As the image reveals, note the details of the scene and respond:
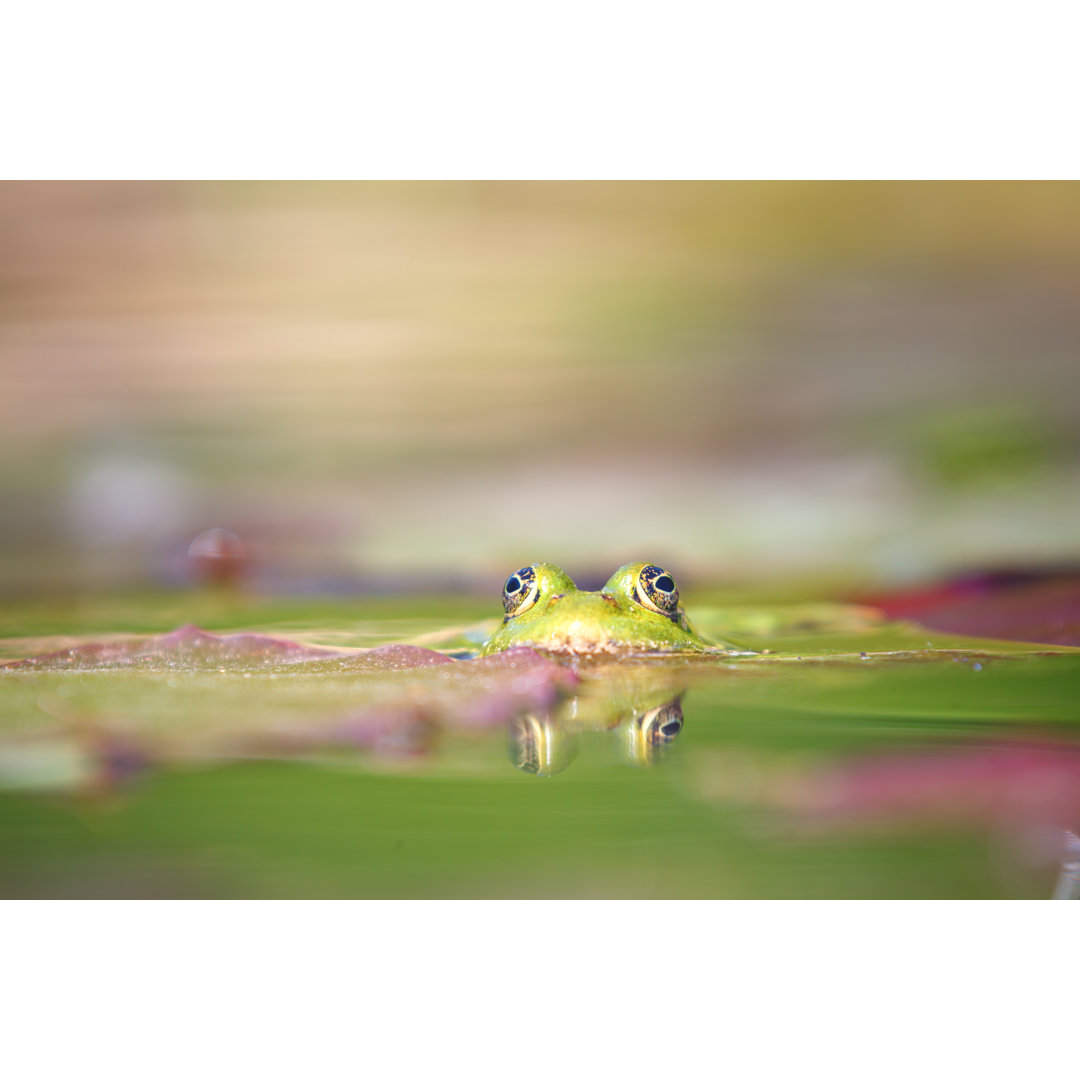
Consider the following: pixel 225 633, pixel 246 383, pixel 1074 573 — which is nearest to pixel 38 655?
pixel 225 633

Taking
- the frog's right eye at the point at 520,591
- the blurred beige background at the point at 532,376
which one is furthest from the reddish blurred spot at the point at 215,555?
the frog's right eye at the point at 520,591

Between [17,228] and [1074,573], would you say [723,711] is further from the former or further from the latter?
[17,228]

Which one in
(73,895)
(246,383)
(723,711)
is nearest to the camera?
(73,895)

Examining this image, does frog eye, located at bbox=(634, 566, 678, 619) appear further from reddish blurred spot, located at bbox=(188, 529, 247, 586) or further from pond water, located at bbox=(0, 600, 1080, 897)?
reddish blurred spot, located at bbox=(188, 529, 247, 586)

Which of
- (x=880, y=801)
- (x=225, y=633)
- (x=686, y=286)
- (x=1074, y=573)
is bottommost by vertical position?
(x=880, y=801)

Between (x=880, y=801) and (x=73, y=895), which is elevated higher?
(x=880, y=801)

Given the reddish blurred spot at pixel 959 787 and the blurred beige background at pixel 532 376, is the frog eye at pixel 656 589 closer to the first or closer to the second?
the blurred beige background at pixel 532 376

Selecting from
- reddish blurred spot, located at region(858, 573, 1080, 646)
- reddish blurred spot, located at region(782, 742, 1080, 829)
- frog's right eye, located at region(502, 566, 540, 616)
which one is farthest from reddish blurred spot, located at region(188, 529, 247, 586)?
reddish blurred spot, located at region(858, 573, 1080, 646)

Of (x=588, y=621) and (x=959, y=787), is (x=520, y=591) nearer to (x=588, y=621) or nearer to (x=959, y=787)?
(x=588, y=621)
